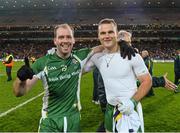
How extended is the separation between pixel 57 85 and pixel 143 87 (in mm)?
1115

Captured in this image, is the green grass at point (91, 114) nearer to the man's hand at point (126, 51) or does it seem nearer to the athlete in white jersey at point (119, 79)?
the athlete in white jersey at point (119, 79)

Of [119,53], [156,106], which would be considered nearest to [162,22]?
[156,106]

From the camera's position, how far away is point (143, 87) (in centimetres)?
430

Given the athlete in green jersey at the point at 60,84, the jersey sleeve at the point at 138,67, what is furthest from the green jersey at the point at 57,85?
the jersey sleeve at the point at 138,67

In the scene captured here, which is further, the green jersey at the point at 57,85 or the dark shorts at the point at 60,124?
the green jersey at the point at 57,85

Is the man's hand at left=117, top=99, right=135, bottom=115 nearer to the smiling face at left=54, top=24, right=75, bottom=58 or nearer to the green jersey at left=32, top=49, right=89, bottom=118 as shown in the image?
the green jersey at left=32, top=49, right=89, bottom=118

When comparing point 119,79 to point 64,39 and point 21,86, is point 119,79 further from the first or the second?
point 21,86

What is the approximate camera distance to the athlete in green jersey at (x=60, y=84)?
455cm

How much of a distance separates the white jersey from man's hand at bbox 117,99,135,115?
0.31 metres

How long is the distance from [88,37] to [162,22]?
1433cm

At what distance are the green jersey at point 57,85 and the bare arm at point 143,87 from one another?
907 millimetres

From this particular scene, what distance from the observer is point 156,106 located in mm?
12625

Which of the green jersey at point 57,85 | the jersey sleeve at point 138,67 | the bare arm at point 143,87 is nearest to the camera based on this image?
the bare arm at point 143,87

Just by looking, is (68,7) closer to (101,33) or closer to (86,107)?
(86,107)
